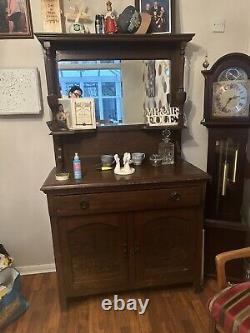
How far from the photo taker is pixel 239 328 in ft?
3.53

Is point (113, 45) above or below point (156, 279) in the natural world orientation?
above

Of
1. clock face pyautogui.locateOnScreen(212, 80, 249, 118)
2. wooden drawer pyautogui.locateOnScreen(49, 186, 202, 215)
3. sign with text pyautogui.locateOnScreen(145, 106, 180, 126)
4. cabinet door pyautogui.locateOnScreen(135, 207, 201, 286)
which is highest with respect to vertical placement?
clock face pyautogui.locateOnScreen(212, 80, 249, 118)

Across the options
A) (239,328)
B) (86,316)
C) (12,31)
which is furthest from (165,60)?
(86,316)

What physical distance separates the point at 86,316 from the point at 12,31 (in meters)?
1.83

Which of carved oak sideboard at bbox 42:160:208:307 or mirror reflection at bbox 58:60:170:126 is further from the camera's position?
mirror reflection at bbox 58:60:170:126

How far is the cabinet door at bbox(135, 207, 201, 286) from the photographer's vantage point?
1.65 m

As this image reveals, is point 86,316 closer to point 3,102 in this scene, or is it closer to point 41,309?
point 41,309

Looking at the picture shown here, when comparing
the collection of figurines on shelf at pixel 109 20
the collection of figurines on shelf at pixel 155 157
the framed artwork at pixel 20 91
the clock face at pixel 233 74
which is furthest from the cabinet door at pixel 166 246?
the collection of figurines on shelf at pixel 109 20

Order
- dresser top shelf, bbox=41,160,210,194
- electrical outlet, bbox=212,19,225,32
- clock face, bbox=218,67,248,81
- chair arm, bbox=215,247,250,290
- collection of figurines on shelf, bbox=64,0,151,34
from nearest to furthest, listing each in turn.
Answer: chair arm, bbox=215,247,250,290 → dresser top shelf, bbox=41,160,210,194 → collection of figurines on shelf, bbox=64,0,151,34 → clock face, bbox=218,67,248,81 → electrical outlet, bbox=212,19,225,32

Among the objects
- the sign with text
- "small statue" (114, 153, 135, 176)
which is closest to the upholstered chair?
"small statue" (114, 153, 135, 176)

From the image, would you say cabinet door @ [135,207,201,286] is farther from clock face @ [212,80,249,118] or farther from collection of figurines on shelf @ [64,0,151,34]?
collection of figurines on shelf @ [64,0,151,34]

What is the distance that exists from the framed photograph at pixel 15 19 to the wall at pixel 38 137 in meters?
0.04

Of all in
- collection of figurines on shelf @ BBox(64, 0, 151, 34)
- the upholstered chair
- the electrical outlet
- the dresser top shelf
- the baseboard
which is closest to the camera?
the upholstered chair

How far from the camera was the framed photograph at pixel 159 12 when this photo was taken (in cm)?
176
